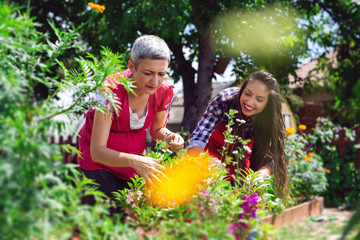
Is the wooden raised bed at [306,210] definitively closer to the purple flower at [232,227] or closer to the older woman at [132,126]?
the older woman at [132,126]

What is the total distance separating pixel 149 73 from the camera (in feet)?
6.40

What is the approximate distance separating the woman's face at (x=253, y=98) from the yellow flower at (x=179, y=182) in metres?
0.99

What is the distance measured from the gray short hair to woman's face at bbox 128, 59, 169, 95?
0.03 meters

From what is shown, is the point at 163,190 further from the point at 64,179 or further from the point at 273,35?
the point at 273,35

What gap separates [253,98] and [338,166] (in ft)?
14.0

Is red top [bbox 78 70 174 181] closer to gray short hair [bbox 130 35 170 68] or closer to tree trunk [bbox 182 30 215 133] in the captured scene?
gray short hair [bbox 130 35 170 68]

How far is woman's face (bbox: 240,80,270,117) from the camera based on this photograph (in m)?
2.52

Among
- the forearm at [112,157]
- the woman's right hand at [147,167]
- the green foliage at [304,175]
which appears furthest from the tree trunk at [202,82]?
the woman's right hand at [147,167]

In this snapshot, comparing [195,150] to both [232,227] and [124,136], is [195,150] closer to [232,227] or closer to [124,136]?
[124,136]

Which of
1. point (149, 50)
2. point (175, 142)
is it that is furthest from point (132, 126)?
point (149, 50)

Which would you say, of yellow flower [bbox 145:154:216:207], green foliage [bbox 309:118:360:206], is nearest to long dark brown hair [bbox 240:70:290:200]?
yellow flower [bbox 145:154:216:207]

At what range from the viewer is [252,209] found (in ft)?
4.28

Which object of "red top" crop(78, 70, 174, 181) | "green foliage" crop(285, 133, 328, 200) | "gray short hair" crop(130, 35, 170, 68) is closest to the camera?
"gray short hair" crop(130, 35, 170, 68)

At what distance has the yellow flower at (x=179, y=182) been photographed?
1.41 metres
